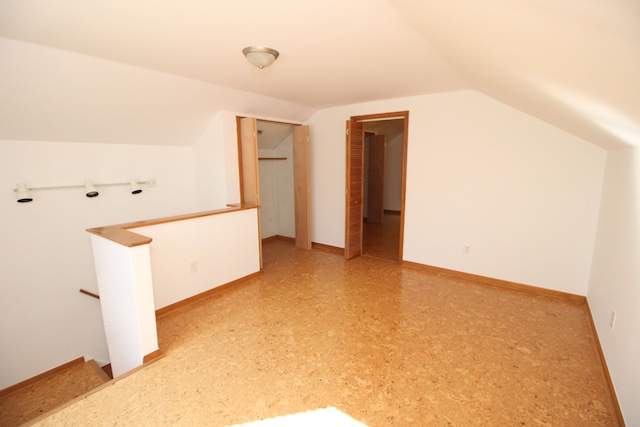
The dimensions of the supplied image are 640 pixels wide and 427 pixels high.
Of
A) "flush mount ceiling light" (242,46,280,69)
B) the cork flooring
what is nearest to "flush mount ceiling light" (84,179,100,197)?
the cork flooring

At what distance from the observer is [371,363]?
2.17 m

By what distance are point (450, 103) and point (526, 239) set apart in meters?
1.87

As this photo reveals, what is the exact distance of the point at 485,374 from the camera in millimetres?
2049

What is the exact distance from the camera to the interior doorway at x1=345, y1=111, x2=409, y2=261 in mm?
4320

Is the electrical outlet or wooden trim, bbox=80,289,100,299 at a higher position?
the electrical outlet

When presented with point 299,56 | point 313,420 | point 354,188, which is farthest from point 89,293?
point 354,188

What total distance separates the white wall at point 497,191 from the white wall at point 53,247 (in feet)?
11.5

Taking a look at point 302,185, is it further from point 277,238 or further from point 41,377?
point 41,377

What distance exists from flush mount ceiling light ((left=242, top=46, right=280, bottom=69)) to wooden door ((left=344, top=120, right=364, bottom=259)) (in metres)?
2.10

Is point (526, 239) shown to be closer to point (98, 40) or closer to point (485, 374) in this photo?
point (485, 374)

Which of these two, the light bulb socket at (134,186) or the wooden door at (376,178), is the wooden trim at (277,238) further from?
the wooden door at (376,178)

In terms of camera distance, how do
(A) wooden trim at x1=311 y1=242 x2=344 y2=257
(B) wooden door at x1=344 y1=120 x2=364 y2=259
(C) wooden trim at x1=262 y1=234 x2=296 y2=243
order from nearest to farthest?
(B) wooden door at x1=344 y1=120 x2=364 y2=259, (A) wooden trim at x1=311 y1=242 x2=344 y2=257, (C) wooden trim at x1=262 y1=234 x2=296 y2=243

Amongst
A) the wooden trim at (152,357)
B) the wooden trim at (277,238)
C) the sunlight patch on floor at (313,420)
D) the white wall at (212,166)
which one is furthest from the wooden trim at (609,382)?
the wooden trim at (277,238)

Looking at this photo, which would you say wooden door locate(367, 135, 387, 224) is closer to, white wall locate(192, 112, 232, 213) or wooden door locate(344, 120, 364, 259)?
wooden door locate(344, 120, 364, 259)
